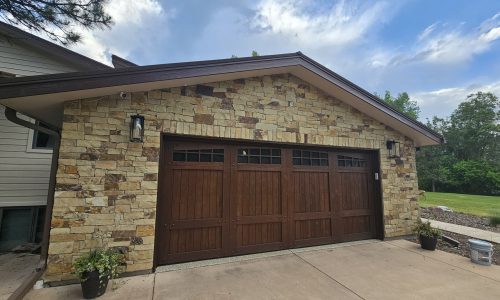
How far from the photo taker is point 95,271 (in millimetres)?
3016

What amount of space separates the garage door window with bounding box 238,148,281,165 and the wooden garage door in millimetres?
21

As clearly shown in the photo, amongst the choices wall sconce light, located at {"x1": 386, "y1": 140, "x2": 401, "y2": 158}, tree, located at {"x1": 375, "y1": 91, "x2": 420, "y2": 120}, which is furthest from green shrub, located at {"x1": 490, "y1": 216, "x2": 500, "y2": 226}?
tree, located at {"x1": 375, "y1": 91, "x2": 420, "y2": 120}

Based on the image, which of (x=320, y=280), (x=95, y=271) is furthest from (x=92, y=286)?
(x=320, y=280)

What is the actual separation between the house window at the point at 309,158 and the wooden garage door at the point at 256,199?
0.08ft

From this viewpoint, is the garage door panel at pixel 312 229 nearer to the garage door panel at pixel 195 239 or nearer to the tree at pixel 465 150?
the garage door panel at pixel 195 239

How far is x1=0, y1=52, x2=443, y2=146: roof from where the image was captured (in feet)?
10.2

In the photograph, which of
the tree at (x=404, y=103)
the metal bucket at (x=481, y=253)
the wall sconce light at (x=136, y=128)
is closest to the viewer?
the wall sconce light at (x=136, y=128)

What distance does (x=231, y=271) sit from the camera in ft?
12.7

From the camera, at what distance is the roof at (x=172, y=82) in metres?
3.12

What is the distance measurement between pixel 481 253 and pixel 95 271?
649 cm

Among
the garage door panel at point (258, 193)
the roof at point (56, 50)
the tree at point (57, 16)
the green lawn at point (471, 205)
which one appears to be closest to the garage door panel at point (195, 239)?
the garage door panel at point (258, 193)

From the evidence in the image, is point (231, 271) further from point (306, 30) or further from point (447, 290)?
point (306, 30)

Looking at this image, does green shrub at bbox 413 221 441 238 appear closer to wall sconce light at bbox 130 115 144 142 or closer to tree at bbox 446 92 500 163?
wall sconce light at bbox 130 115 144 142

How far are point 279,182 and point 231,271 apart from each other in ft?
6.65
